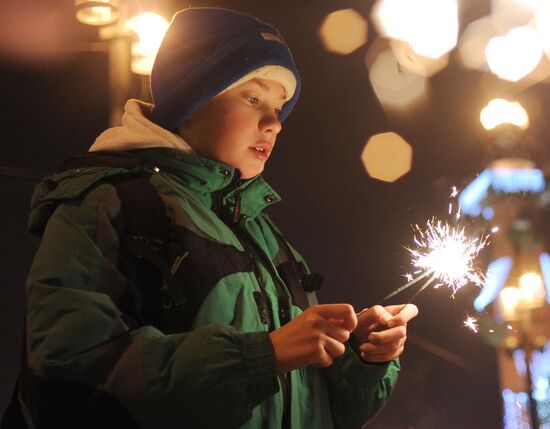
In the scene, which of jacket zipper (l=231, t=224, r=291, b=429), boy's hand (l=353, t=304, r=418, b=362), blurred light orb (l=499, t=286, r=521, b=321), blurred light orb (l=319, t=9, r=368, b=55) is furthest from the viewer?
blurred light orb (l=499, t=286, r=521, b=321)

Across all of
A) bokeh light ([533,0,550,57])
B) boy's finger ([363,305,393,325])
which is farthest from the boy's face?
bokeh light ([533,0,550,57])

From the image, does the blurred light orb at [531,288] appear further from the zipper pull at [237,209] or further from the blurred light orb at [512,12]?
the zipper pull at [237,209]

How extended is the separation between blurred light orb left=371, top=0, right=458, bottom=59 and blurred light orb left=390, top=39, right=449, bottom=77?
57mm

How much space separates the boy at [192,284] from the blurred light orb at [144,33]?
2164mm

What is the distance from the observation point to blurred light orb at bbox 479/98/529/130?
611 centimetres

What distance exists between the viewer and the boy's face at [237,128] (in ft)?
7.30

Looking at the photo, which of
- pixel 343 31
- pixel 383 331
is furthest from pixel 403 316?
pixel 343 31

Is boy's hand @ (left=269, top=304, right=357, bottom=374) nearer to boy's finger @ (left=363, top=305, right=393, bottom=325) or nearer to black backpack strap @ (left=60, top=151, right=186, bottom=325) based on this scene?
black backpack strap @ (left=60, top=151, right=186, bottom=325)

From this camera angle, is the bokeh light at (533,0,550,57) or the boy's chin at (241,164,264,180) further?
the bokeh light at (533,0,550,57)

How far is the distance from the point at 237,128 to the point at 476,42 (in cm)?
422

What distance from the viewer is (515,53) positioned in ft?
19.3

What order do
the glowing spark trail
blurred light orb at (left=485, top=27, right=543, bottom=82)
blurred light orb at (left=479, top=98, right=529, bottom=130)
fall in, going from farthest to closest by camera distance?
blurred light orb at (left=479, top=98, right=529, bottom=130)
blurred light orb at (left=485, top=27, right=543, bottom=82)
the glowing spark trail

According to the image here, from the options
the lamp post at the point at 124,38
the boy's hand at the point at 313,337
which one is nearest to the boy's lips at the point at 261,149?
the boy's hand at the point at 313,337

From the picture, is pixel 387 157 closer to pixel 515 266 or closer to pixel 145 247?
pixel 515 266
